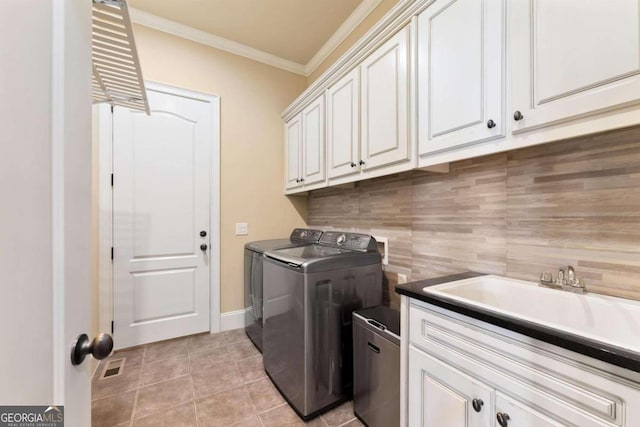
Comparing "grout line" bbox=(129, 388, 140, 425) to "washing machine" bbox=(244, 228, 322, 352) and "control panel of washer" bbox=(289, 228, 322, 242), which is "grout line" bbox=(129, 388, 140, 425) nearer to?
"washing machine" bbox=(244, 228, 322, 352)

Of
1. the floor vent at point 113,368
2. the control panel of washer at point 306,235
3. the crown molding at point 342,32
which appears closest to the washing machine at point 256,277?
the control panel of washer at point 306,235

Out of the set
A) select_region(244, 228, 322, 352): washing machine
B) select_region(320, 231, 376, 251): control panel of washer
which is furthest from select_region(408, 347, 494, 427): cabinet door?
select_region(244, 228, 322, 352): washing machine

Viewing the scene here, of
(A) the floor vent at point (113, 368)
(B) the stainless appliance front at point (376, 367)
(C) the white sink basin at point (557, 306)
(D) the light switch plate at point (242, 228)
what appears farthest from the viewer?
(D) the light switch plate at point (242, 228)

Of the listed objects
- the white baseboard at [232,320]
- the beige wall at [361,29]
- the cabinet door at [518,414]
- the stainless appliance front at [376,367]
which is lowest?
the white baseboard at [232,320]

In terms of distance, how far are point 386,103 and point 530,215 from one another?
3.19 feet

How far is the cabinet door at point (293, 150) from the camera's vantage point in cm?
273

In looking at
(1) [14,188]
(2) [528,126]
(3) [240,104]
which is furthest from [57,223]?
(3) [240,104]

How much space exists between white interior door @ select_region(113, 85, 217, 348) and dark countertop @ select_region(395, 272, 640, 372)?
7.58ft

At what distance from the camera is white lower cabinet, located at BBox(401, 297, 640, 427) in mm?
670

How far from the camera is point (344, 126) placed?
2.03 metres

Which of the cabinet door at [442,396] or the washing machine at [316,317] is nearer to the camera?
the cabinet door at [442,396]

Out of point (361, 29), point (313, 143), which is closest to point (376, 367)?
point (313, 143)

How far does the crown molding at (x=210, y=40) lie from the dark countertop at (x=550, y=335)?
117 inches

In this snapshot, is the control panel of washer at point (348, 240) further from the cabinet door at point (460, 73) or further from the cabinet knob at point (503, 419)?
the cabinet knob at point (503, 419)
